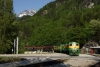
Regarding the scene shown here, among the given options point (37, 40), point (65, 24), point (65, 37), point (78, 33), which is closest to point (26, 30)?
point (65, 24)

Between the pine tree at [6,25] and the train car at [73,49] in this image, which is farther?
the pine tree at [6,25]

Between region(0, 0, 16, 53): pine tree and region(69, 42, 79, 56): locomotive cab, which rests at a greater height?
region(0, 0, 16, 53): pine tree

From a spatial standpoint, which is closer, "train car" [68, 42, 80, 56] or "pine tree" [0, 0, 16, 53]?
"train car" [68, 42, 80, 56]

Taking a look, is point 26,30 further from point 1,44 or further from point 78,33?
point 1,44

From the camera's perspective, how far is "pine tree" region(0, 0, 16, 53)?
55744mm

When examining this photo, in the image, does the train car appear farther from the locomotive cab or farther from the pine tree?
the pine tree

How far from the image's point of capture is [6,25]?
5828cm

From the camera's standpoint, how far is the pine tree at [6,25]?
5574 cm

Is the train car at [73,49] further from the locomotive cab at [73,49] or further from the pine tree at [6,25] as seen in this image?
the pine tree at [6,25]

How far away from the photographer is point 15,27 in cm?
6209

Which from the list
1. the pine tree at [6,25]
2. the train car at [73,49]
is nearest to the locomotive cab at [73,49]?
the train car at [73,49]

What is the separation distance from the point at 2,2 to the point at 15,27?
7.18 metres

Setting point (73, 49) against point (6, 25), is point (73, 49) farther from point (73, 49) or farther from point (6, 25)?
point (6, 25)

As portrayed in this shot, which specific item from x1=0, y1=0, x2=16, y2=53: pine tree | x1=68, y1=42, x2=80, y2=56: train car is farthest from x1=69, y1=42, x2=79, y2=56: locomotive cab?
x1=0, y1=0, x2=16, y2=53: pine tree
